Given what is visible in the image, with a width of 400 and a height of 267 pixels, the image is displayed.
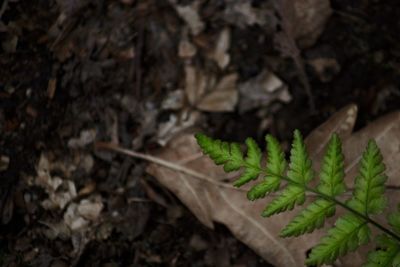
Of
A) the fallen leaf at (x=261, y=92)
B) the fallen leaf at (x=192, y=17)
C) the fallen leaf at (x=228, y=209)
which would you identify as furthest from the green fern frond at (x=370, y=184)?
the fallen leaf at (x=192, y=17)

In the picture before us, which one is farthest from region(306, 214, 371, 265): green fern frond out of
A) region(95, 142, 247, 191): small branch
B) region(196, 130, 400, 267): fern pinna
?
region(95, 142, 247, 191): small branch

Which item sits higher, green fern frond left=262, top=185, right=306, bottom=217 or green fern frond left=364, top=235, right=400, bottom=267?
green fern frond left=262, top=185, right=306, bottom=217

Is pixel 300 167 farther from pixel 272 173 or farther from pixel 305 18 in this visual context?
pixel 305 18

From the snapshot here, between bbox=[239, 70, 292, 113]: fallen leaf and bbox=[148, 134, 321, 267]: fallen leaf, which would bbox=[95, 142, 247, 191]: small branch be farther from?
bbox=[239, 70, 292, 113]: fallen leaf

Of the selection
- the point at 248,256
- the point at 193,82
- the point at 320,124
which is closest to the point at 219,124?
the point at 193,82

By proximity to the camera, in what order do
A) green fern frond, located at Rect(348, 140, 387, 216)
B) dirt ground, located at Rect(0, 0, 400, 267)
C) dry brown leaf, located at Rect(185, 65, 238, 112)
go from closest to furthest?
green fern frond, located at Rect(348, 140, 387, 216)
dirt ground, located at Rect(0, 0, 400, 267)
dry brown leaf, located at Rect(185, 65, 238, 112)

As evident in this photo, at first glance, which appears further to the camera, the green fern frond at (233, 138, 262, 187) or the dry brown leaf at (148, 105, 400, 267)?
the dry brown leaf at (148, 105, 400, 267)

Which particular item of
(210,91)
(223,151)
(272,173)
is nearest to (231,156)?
(223,151)
